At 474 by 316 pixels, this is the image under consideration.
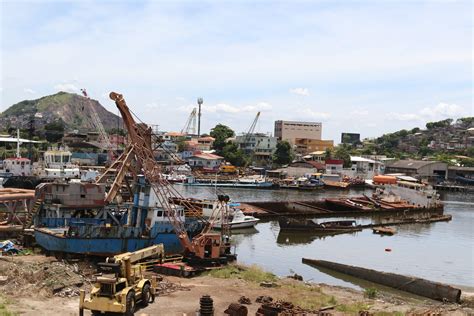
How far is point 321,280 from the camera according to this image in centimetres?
2525

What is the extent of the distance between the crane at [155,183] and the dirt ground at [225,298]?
189 cm

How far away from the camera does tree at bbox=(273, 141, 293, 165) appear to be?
105062mm

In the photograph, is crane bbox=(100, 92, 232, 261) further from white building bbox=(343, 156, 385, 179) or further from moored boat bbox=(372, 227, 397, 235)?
white building bbox=(343, 156, 385, 179)

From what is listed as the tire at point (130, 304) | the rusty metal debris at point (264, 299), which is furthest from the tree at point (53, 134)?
the tire at point (130, 304)

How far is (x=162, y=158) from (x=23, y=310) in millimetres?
77431

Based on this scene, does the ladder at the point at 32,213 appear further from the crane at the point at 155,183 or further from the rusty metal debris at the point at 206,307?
the rusty metal debris at the point at 206,307

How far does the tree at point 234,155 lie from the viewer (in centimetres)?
10519

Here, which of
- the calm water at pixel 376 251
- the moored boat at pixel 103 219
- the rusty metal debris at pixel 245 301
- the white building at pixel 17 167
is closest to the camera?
the rusty metal debris at pixel 245 301

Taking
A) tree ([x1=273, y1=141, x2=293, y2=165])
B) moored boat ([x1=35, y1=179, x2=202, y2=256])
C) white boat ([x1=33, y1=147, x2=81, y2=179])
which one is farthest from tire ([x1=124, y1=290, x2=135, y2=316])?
tree ([x1=273, y1=141, x2=293, y2=165])

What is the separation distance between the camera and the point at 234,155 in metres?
105

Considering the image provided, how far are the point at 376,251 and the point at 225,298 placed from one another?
19341mm

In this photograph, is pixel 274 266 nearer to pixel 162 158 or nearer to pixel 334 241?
pixel 334 241

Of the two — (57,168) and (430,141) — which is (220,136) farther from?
(430,141)

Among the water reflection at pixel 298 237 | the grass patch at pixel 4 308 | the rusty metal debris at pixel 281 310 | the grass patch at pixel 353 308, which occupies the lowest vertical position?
the water reflection at pixel 298 237
